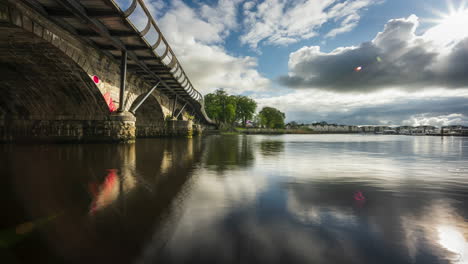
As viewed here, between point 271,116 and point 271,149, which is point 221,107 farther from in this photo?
point 271,149

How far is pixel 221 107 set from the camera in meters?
64.2

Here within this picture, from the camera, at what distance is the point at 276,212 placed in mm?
2912

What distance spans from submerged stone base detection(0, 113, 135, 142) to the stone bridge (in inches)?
1.9

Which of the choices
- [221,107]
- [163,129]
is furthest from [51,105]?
[221,107]

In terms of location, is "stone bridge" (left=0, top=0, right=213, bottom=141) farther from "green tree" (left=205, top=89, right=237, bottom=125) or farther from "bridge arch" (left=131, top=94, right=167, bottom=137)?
"green tree" (left=205, top=89, right=237, bottom=125)

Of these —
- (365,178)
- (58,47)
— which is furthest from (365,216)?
(58,47)

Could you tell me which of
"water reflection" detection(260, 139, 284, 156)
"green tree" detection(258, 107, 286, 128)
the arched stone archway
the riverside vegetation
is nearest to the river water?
"water reflection" detection(260, 139, 284, 156)

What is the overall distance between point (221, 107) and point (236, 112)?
1286 cm

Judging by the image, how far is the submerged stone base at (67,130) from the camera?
13609 millimetres

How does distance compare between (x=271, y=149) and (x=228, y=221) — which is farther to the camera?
(x=271, y=149)

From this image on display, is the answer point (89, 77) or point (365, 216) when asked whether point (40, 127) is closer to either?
point (89, 77)

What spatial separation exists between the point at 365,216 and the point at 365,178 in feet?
9.80

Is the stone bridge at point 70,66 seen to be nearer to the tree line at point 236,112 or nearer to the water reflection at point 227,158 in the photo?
the water reflection at point 227,158

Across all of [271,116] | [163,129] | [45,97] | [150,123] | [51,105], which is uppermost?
[271,116]
